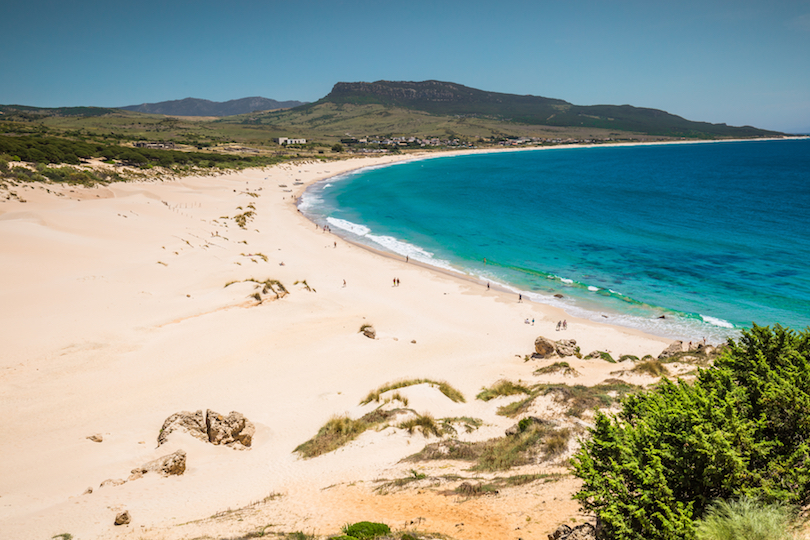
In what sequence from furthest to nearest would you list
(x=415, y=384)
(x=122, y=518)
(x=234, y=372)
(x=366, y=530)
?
1. (x=234, y=372)
2. (x=415, y=384)
3. (x=122, y=518)
4. (x=366, y=530)

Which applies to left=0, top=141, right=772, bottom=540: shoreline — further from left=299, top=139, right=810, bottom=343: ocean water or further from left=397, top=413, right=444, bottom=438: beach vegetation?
left=299, top=139, right=810, bottom=343: ocean water

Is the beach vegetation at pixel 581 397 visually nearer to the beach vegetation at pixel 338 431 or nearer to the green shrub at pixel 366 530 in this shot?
the beach vegetation at pixel 338 431

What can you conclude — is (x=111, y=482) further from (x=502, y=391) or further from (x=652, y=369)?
(x=652, y=369)

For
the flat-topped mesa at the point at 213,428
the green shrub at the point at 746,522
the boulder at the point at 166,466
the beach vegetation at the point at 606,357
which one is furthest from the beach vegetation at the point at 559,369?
the boulder at the point at 166,466

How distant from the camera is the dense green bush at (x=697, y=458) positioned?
611 centimetres

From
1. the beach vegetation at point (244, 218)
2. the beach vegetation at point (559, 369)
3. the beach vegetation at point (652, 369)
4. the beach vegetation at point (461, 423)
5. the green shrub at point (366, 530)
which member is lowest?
the beach vegetation at point (559, 369)

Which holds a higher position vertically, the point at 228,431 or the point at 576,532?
the point at 576,532

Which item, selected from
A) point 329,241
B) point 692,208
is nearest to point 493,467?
point 329,241

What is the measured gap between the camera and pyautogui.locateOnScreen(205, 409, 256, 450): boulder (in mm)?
13409

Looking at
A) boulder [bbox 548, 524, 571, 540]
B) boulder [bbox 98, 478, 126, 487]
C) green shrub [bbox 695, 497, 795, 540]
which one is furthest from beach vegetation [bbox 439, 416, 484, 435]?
boulder [bbox 98, 478, 126, 487]

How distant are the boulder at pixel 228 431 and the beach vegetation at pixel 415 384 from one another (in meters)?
4.38

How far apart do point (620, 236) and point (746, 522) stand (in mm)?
49469

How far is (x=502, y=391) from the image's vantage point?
16.7 metres

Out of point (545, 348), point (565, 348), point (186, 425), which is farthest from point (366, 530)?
point (565, 348)
